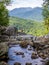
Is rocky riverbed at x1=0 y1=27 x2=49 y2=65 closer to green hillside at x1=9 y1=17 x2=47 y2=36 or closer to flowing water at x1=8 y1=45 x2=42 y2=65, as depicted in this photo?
flowing water at x1=8 y1=45 x2=42 y2=65

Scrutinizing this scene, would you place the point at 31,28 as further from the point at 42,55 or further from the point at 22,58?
the point at 22,58

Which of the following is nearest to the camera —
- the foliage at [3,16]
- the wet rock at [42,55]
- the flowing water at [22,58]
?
the flowing water at [22,58]

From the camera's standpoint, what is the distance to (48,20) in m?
60.2

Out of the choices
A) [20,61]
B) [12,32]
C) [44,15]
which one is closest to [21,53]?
[20,61]

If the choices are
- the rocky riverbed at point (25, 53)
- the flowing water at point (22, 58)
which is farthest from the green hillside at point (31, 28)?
the flowing water at point (22, 58)

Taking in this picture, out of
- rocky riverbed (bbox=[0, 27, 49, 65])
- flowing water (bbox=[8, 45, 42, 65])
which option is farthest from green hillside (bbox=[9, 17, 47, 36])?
flowing water (bbox=[8, 45, 42, 65])

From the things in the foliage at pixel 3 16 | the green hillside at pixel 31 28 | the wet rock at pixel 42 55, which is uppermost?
the foliage at pixel 3 16

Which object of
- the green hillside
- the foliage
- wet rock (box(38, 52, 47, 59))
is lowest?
the green hillside

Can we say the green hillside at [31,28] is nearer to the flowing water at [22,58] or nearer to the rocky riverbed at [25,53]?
the rocky riverbed at [25,53]

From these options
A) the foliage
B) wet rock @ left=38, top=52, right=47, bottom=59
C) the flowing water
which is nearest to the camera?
the flowing water

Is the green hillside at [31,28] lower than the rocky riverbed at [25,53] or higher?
lower

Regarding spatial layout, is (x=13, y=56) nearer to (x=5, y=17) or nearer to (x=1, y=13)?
(x=1, y=13)

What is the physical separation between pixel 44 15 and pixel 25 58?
39.8 meters

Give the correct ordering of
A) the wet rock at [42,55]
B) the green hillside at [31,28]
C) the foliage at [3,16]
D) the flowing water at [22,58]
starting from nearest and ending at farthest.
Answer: the flowing water at [22,58] < the wet rock at [42,55] < the foliage at [3,16] < the green hillside at [31,28]
